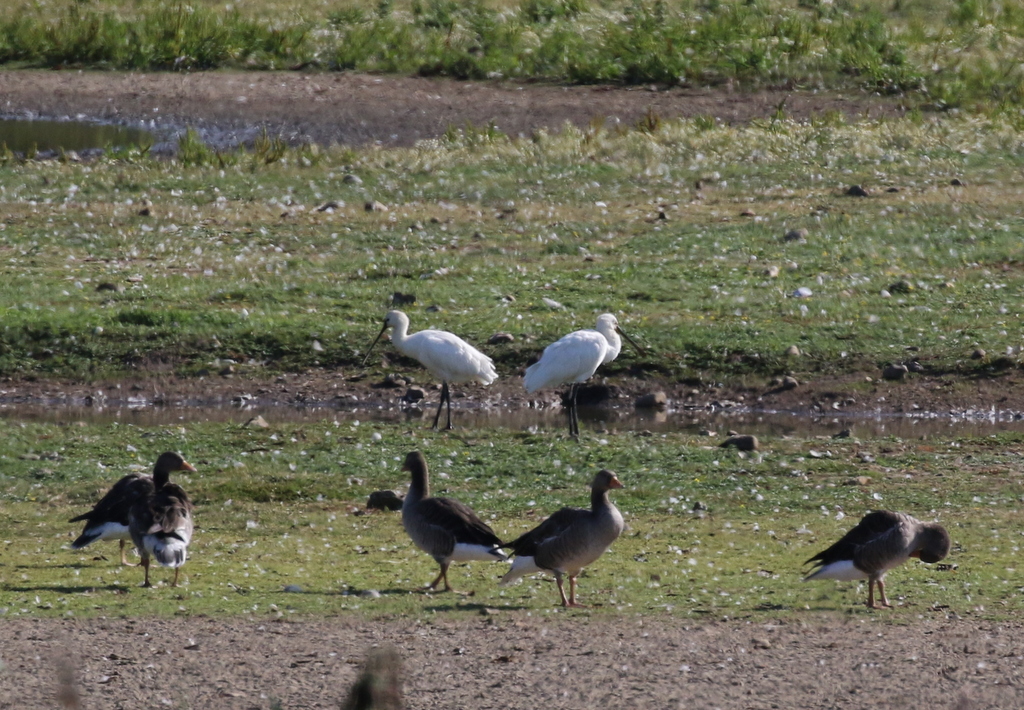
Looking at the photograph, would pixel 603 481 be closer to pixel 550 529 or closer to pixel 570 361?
pixel 550 529

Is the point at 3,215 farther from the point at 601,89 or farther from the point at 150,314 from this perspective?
the point at 601,89

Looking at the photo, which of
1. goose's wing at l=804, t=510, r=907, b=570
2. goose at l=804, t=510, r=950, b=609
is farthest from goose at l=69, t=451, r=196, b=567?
goose's wing at l=804, t=510, r=907, b=570

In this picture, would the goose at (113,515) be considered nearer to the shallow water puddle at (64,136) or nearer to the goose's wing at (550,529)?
the goose's wing at (550,529)

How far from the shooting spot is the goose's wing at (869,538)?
1120 cm

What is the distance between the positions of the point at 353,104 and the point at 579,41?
20.5 feet

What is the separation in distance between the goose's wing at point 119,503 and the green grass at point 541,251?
7952mm

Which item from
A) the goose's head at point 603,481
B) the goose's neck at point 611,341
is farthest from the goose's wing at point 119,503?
the goose's neck at point 611,341

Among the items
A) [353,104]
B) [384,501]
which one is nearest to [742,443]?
[384,501]

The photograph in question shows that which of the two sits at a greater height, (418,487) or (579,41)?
(418,487)

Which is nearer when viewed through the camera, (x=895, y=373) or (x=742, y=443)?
(x=742, y=443)

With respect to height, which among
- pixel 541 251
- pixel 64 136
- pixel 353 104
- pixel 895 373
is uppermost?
pixel 895 373

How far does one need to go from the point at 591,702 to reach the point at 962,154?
75.1 feet

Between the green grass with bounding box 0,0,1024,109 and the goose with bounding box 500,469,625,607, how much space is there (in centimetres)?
2518

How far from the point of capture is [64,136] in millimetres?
33938
